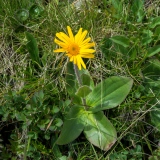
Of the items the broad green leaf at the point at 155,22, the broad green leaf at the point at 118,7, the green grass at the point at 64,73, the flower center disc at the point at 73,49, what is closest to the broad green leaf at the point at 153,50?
the green grass at the point at 64,73

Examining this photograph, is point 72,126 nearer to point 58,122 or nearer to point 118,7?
point 58,122

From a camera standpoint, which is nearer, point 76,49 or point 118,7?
point 76,49

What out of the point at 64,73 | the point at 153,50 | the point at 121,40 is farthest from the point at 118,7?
the point at 64,73

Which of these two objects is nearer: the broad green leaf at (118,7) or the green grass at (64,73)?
the green grass at (64,73)

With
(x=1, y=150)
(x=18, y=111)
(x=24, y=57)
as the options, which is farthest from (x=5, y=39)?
(x=1, y=150)

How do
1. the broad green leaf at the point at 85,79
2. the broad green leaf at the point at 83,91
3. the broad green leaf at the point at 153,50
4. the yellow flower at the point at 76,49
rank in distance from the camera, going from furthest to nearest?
the broad green leaf at the point at 153,50, the broad green leaf at the point at 85,79, the broad green leaf at the point at 83,91, the yellow flower at the point at 76,49

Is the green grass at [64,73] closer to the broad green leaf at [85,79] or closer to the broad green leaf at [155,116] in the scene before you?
the broad green leaf at [155,116]

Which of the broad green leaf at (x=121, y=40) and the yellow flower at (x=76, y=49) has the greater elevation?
the yellow flower at (x=76, y=49)
